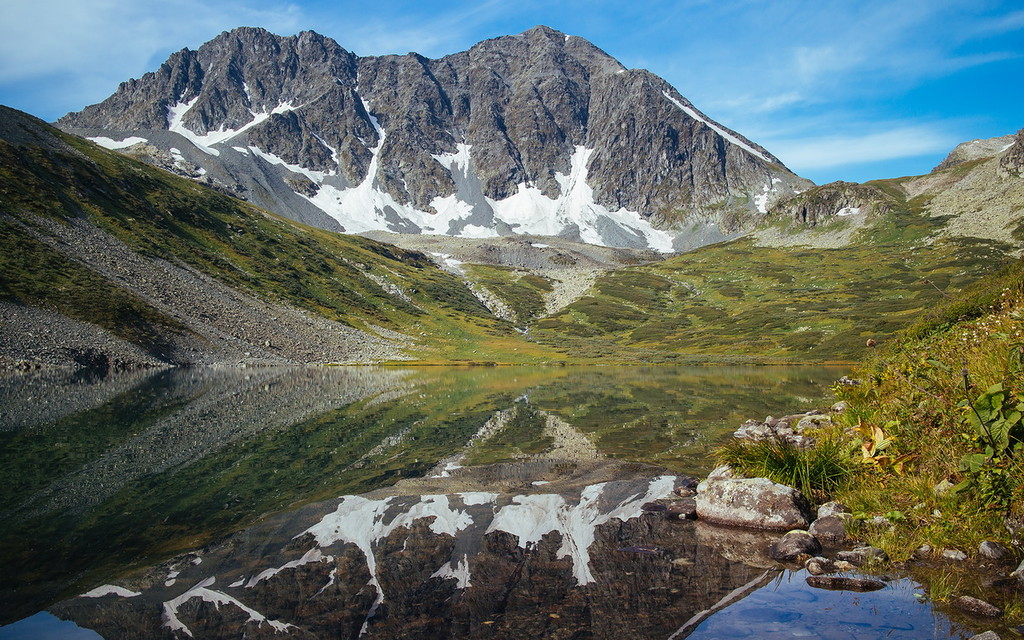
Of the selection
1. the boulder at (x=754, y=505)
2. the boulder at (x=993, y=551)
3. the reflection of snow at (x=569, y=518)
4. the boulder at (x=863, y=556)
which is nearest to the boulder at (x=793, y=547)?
the boulder at (x=863, y=556)

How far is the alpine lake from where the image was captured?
29.5ft

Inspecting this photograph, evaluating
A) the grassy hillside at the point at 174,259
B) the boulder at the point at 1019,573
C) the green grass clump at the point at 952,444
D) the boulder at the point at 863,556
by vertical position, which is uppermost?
the grassy hillside at the point at 174,259

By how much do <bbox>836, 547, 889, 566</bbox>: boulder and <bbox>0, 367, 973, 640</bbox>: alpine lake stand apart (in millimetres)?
916

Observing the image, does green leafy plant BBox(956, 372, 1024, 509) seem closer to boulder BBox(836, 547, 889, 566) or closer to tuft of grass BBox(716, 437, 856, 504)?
boulder BBox(836, 547, 889, 566)

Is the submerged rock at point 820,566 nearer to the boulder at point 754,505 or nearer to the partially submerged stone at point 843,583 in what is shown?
the partially submerged stone at point 843,583

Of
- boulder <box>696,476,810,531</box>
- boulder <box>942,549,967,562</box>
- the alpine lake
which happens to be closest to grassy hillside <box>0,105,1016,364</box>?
the alpine lake

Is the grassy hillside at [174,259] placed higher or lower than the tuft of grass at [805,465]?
higher

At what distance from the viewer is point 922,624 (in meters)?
7.81

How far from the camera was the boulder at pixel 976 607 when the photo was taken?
25.1 ft

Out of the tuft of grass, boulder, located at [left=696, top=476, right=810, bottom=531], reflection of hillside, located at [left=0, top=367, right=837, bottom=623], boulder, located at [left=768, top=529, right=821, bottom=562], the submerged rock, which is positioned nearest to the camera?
the submerged rock

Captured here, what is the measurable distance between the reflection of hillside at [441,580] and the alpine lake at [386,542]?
0.05 meters

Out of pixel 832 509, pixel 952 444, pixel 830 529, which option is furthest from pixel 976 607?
pixel 832 509

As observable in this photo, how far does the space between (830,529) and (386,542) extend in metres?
10.1

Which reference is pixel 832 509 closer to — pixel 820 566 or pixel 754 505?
pixel 754 505
